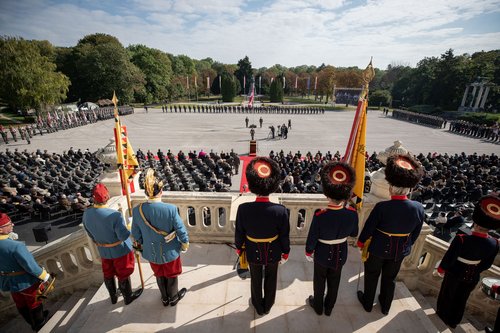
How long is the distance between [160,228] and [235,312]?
187cm

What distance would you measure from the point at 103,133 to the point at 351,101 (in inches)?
2618

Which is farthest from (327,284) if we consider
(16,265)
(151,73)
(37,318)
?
(151,73)

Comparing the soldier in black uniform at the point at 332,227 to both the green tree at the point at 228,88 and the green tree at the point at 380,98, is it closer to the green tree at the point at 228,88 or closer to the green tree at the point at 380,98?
the green tree at the point at 228,88

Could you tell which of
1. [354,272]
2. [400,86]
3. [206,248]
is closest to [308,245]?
[354,272]

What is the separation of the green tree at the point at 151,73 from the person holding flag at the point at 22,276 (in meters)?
58.2

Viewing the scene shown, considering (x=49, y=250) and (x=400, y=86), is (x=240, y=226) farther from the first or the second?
(x=400, y=86)

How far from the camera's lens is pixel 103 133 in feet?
93.9

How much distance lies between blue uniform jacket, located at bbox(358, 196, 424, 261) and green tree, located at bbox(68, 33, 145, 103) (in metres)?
51.6

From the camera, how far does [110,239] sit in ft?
12.7

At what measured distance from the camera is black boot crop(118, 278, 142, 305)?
4.12 metres

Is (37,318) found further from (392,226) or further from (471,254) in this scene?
(471,254)

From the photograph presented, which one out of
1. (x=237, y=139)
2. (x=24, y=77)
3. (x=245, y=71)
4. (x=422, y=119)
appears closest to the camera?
(x=237, y=139)

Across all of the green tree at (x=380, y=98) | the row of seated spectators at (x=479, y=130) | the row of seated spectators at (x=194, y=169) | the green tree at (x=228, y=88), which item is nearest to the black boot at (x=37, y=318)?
the row of seated spectators at (x=194, y=169)

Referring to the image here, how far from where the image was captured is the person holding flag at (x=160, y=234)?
3.66 m
